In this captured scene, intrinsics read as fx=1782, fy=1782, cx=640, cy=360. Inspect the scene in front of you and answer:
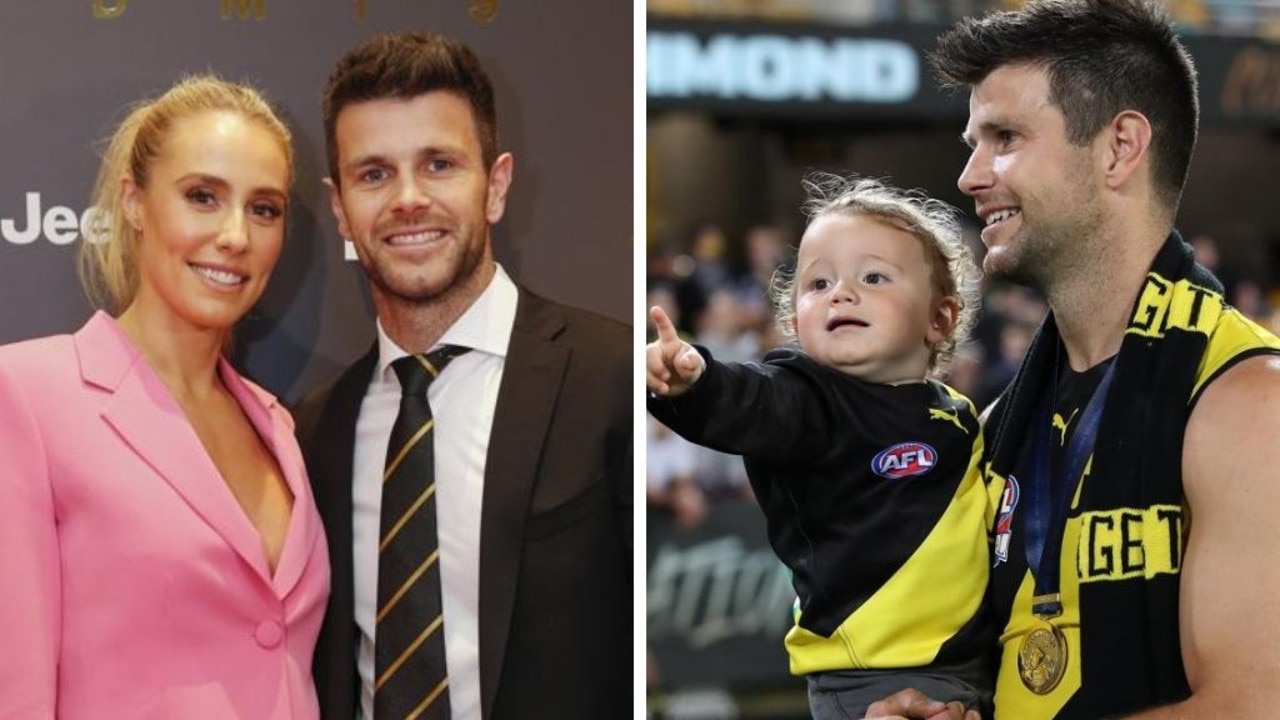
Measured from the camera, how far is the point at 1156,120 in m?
2.50

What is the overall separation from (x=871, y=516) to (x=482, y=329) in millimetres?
641

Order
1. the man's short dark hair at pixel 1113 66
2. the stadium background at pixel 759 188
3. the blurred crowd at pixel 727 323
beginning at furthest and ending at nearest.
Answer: the stadium background at pixel 759 188 → the blurred crowd at pixel 727 323 → the man's short dark hair at pixel 1113 66

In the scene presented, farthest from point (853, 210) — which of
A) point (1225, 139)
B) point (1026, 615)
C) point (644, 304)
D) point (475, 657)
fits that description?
point (1225, 139)

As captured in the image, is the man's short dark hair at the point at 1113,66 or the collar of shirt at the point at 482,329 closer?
the man's short dark hair at the point at 1113,66

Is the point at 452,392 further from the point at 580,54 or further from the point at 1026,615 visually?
the point at 1026,615

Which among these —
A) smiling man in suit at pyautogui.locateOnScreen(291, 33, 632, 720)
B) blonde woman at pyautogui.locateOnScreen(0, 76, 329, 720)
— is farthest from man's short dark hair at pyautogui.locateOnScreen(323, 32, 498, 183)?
blonde woman at pyautogui.locateOnScreen(0, 76, 329, 720)

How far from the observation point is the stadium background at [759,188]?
27.6ft

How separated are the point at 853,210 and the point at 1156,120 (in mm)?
457

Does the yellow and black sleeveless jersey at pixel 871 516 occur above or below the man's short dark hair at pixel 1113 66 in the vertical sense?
below

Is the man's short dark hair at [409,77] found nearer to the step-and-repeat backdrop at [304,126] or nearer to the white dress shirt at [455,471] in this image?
the step-and-repeat backdrop at [304,126]

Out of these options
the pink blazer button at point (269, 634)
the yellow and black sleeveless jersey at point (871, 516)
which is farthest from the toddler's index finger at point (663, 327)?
the pink blazer button at point (269, 634)

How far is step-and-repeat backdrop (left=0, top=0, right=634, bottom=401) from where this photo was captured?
2.55 meters

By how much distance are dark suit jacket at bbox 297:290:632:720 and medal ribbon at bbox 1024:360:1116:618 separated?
602mm

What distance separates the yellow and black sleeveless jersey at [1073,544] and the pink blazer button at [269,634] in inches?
39.9
